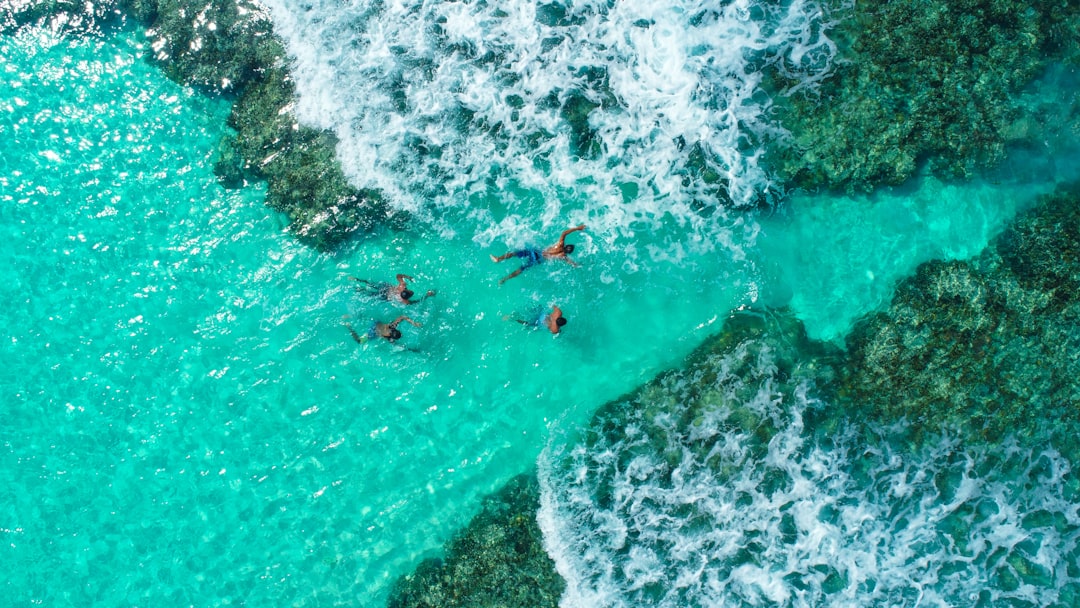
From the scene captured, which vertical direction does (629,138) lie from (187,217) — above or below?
below

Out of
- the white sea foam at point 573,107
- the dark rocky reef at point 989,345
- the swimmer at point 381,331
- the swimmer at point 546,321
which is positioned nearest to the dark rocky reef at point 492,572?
the swimmer at point 546,321

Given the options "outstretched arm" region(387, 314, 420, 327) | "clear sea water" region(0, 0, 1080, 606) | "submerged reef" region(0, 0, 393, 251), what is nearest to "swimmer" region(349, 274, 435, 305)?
"clear sea water" region(0, 0, 1080, 606)

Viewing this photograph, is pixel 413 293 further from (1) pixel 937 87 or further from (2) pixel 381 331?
(1) pixel 937 87

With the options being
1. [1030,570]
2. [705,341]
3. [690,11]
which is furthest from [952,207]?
[1030,570]

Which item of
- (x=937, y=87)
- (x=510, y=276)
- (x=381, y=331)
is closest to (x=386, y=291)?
(x=381, y=331)

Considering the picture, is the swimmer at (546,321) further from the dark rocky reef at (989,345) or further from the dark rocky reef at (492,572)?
the dark rocky reef at (989,345)

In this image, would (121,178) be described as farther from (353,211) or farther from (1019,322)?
(1019,322)

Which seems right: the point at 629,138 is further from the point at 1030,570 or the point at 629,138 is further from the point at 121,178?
the point at 1030,570

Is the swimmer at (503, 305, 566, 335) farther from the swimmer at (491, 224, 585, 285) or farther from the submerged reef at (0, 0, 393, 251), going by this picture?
the submerged reef at (0, 0, 393, 251)

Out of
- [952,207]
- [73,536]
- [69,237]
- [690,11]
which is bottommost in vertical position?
[952,207]
